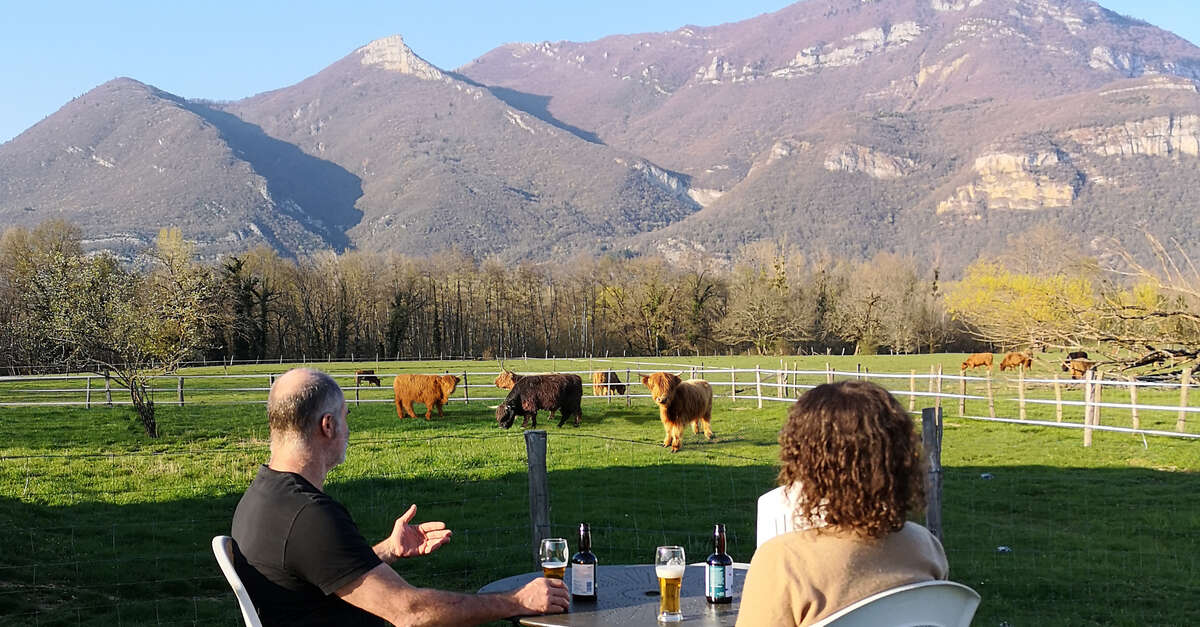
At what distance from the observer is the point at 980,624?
6.66 m

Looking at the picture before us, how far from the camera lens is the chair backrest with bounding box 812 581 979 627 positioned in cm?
227

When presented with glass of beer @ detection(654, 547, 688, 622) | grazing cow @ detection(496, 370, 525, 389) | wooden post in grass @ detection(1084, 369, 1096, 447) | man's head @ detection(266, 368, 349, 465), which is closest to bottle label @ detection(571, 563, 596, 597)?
glass of beer @ detection(654, 547, 688, 622)

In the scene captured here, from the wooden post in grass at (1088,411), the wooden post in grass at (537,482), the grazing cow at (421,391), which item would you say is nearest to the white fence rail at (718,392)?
the wooden post in grass at (1088,411)

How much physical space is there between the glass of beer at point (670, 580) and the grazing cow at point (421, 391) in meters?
19.5

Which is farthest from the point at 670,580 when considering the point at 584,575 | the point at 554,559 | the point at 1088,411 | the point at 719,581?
the point at 1088,411

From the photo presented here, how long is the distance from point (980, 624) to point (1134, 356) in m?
10.5

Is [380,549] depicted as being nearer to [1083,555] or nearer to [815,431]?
[815,431]

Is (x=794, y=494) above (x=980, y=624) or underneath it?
above

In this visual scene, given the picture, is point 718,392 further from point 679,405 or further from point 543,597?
point 543,597

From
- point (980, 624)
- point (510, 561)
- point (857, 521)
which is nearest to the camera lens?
point (857, 521)

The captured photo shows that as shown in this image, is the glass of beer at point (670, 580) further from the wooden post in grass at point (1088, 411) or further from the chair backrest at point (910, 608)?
the wooden post in grass at point (1088, 411)

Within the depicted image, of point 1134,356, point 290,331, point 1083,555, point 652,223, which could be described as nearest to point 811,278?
point 290,331

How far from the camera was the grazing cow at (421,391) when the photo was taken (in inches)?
882

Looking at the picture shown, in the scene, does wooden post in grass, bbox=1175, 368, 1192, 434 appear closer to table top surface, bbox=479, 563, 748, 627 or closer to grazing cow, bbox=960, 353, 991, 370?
table top surface, bbox=479, 563, 748, 627
